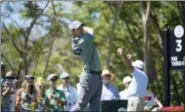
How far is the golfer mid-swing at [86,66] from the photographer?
10.9 metres

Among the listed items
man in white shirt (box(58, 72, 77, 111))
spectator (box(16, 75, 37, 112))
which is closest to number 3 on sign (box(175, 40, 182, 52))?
man in white shirt (box(58, 72, 77, 111))

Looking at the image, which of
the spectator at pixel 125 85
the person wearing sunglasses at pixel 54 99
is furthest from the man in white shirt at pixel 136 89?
the person wearing sunglasses at pixel 54 99

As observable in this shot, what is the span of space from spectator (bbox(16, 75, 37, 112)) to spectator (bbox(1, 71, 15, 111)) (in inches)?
5.5

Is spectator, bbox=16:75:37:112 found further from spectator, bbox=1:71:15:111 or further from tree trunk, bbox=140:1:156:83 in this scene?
tree trunk, bbox=140:1:156:83

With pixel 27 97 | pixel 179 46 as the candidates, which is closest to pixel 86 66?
pixel 27 97

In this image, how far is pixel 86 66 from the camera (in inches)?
430

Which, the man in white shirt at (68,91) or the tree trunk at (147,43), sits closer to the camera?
the man in white shirt at (68,91)

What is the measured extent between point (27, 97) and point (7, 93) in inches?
21.3

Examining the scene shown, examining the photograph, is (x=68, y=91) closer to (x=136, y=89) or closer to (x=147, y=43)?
(x=136, y=89)

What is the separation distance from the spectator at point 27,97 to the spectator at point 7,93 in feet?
0.45

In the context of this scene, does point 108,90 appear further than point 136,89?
Yes

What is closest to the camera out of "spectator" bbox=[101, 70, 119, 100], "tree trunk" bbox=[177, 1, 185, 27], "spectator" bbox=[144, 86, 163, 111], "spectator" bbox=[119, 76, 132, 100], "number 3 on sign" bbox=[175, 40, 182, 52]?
"spectator" bbox=[119, 76, 132, 100]

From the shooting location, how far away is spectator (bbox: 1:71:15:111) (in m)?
13.3

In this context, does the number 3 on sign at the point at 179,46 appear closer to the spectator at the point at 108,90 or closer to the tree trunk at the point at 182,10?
the spectator at the point at 108,90
